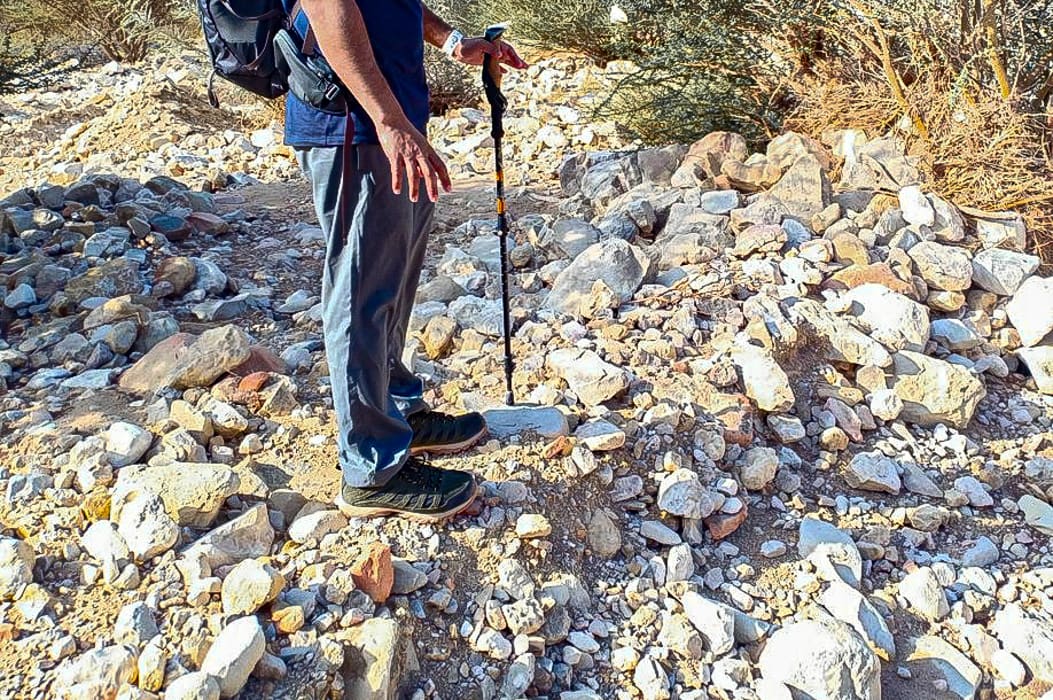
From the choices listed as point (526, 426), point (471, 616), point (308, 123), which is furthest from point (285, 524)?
point (308, 123)

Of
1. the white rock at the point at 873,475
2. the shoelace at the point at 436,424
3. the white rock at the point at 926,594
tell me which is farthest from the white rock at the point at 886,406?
the shoelace at the point at 436,424

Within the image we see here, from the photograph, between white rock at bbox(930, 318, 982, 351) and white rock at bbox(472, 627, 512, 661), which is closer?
white rock at bbox(472, 627, 512, 661)

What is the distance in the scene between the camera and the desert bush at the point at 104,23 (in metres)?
10.3

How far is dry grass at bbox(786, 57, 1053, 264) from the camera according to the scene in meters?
4.30

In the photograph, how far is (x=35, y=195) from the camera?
5.14 metres

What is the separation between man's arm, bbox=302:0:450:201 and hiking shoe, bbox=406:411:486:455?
31.8 inches

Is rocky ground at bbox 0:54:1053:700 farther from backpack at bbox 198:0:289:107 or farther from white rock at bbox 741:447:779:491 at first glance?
backpack at bbox 198:0:289:107

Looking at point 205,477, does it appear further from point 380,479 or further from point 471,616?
point 471,616

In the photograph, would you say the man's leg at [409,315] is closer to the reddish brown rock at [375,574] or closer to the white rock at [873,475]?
the reddish brown rock at [375,574]

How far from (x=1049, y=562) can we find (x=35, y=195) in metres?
4.92

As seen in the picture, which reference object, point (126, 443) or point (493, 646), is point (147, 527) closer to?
point (126, 443)

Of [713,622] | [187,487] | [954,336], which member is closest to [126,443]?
[187,487]

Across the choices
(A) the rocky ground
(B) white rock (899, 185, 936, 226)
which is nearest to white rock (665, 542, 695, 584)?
(A) the rocky ground

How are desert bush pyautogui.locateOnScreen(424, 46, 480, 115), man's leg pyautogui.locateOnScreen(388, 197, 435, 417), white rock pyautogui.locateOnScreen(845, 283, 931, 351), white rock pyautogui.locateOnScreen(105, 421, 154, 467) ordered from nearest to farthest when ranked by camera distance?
man's leg pyautogui.locateOnScreen(388, 197, 435, 417), white rock pyautogui.locateOnScreen(105, 421, 154, 467), white rock pyautogui.locateOnScreen(845, 283, 931, 351), desert bush pyautogui.locateOnScreen(424, 46, 480, 115)
